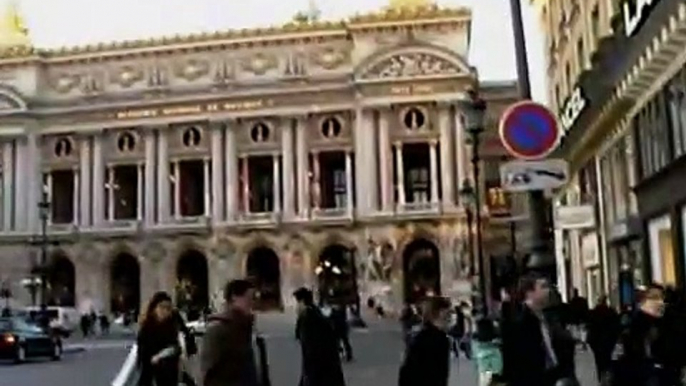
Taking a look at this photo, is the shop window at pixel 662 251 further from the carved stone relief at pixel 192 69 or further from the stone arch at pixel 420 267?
the carved stone relief at pixel 192 69

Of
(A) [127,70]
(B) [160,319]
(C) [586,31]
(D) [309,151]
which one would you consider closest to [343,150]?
(D) [309,151]

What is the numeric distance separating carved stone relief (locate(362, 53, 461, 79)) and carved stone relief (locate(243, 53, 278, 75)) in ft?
24.1

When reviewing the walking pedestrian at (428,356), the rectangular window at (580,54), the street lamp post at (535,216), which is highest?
the rectangular window at (580,54)

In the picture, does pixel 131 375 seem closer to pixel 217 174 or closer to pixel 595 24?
pixel 595 24

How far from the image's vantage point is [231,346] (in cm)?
635

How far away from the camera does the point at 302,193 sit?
239 ft

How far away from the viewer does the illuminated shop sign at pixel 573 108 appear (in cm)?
2573

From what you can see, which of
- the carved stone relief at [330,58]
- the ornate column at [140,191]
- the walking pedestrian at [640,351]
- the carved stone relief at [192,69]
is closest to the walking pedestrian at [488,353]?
the walking pedestrian at [640,351]

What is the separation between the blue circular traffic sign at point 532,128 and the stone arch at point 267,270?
2497 inches

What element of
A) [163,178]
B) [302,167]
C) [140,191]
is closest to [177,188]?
[163,178]

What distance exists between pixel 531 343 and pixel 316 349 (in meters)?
4.97

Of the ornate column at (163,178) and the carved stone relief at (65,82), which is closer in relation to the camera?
the ornate column at (163,178)

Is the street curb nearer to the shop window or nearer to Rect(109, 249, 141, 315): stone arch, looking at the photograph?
the shop window

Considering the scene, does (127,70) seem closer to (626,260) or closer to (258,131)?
(258,131)
